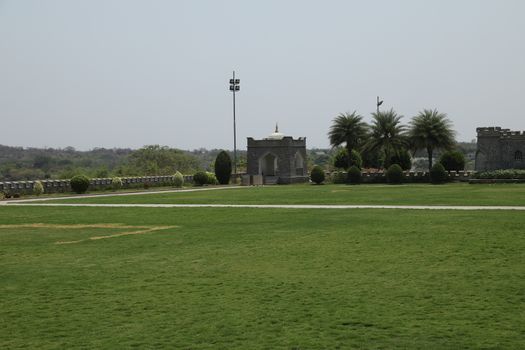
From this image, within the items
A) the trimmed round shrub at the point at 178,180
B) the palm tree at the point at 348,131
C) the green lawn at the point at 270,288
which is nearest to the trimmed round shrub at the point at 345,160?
the palm tree at the point at 348,131

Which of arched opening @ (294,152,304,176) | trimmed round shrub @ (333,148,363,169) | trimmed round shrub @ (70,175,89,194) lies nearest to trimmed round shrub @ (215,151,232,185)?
arched opening @ (294,152,304,176)

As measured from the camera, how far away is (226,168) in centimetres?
6009

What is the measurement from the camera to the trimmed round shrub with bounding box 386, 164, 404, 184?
5838cm

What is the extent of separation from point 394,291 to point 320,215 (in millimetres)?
14045

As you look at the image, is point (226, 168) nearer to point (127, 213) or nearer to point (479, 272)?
point (127, 213)

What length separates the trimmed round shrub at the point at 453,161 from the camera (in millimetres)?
61219

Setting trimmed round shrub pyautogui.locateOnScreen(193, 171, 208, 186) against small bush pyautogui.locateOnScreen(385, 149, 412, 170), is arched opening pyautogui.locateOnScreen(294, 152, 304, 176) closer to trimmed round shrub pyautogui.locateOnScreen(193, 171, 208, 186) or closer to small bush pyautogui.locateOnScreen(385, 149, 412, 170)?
small bush pyautogui.locateOnScreen(385, 149, 412, 170)

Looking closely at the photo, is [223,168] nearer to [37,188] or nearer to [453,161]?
[37,188]

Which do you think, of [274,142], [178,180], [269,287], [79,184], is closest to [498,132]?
[274,142]

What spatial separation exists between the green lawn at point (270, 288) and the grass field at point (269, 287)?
0.08ft

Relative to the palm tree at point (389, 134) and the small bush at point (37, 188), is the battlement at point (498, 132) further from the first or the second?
the small bush at point (37, 188)

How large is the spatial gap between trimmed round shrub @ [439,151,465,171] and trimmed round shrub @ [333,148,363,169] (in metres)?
10.1

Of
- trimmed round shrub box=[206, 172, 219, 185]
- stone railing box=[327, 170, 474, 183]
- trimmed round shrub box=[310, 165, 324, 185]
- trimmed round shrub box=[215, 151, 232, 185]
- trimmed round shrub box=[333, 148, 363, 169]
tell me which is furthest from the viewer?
trimmed round shrub box=[333, 148, 363, 169]

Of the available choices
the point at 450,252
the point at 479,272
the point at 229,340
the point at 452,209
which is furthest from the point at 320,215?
the point at 229,340
